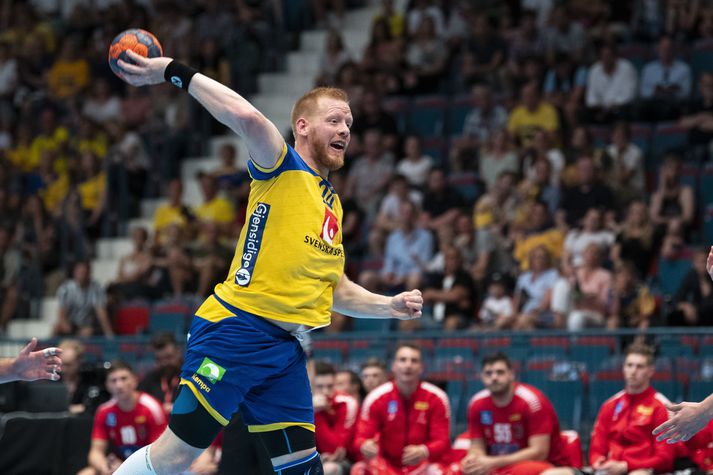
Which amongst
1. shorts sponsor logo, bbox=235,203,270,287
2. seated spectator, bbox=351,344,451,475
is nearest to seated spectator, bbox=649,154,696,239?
seated spectator, bbox=351,344,451,475

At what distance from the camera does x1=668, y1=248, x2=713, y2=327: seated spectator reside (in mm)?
12742

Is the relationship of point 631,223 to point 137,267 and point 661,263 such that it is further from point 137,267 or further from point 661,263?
point 137,267

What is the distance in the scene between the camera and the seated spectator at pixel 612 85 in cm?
1623

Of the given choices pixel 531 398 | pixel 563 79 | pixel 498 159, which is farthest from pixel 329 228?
pixel 563 79

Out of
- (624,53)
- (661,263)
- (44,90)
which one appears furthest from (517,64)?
(44,90)

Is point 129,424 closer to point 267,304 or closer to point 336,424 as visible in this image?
point 336,424

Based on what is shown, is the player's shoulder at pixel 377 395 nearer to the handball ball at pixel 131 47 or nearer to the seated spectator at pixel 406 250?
the seated spectator at pixel 406 250

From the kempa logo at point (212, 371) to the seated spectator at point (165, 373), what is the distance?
5.98m

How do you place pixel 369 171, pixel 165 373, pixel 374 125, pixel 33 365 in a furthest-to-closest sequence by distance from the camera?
pixel 374 125, pixel 369 171, pixel 165 373, pixel 33 365

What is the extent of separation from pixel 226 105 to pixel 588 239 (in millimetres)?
8786

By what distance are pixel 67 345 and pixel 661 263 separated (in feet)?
21.9

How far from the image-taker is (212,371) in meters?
6.54

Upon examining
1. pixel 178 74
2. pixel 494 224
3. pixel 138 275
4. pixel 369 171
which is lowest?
pixel 138 275

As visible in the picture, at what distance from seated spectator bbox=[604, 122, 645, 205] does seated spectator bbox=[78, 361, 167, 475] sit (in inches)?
254
